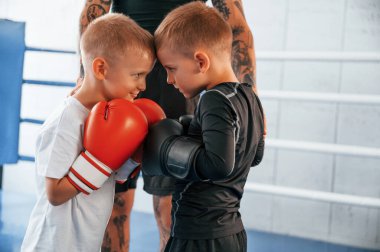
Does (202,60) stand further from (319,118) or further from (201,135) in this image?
(319,118)

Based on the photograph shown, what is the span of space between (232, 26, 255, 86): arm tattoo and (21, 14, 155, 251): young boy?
469 millimetres

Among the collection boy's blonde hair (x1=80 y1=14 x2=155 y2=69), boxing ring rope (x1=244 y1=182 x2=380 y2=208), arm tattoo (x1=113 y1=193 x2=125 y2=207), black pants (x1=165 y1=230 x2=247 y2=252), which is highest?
boy's blonde hair (x1=80 y1=14 x2=155 y2=69)

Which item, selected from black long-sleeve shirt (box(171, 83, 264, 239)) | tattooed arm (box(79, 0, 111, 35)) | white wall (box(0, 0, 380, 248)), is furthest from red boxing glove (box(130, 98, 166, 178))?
white wall (box(0, 0, 380, 248))

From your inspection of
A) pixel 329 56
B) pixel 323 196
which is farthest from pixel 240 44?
pixel 323 196

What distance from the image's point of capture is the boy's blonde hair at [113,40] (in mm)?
1161

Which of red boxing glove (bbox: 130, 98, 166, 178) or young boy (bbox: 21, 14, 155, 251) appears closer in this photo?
young boy (bbox: 21, 14, 155, 251)

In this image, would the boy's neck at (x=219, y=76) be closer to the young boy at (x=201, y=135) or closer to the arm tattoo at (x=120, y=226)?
the young boy at (x=201, y=135)

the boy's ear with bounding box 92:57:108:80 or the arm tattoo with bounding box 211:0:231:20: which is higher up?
the arm tattoo with bounding box 211:0:231:20

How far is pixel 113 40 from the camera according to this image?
3.81ft

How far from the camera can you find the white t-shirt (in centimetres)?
112

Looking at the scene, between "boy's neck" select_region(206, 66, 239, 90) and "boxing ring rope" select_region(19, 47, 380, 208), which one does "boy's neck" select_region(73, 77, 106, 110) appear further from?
"boxing ring rope" select_region(19, 47, 380, 208)

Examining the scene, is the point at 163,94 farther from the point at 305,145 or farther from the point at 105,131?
the point at 305,145

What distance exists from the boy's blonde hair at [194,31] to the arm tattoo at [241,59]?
420mm

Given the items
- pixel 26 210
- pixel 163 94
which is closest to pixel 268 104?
pixel 163 94
